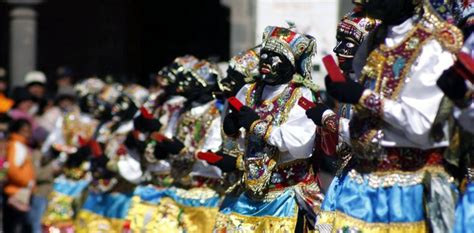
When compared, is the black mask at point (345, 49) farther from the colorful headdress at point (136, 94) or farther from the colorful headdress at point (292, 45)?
the colorful headdress at point (136, 94)

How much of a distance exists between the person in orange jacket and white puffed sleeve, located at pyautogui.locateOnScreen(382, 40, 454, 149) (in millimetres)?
9064

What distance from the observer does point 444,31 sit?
6.87m

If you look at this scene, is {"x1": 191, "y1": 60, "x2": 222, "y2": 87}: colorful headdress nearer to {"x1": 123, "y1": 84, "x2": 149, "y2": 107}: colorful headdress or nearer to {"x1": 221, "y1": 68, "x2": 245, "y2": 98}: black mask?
{"x1": 221, "y1": 68, "x2": 245, "y2": 98}: black mask

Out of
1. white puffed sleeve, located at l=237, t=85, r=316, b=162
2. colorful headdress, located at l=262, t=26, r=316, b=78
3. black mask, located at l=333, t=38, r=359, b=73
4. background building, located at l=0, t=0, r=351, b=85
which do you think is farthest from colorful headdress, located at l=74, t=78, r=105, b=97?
background building, located at l=0, t=0, r=351, b=85

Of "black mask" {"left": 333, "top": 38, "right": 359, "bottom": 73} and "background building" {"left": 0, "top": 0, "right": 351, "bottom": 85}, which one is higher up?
"black mask" {"left": 333, "top": 38, "right": 359, "bottom": 73}

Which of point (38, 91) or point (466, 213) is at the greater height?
point (466, 213)

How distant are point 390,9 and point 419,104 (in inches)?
20.6

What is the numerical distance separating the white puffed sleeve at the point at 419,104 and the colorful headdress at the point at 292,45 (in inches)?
72.3

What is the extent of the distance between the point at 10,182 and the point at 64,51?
861cm

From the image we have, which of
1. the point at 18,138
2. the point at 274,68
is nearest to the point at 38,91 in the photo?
the point at 18,138

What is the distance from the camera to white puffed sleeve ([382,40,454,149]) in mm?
6777

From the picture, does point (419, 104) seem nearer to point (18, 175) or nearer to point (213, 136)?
point (213, 136)

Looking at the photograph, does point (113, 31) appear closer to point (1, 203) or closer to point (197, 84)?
point (1, 203)

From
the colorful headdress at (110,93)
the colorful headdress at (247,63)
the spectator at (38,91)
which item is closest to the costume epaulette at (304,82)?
the colorful headdress at (247,63)
